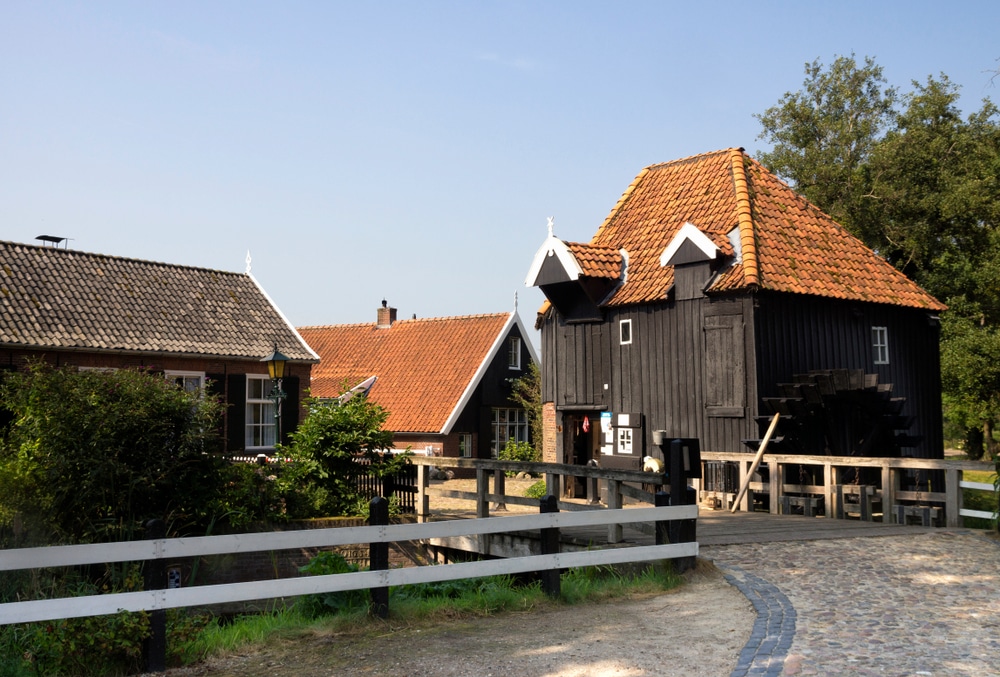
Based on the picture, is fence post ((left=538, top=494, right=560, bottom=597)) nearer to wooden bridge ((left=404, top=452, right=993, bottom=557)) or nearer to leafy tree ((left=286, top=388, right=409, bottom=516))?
wooden bridge ((left=404, top=452, right=993, bottom=557))

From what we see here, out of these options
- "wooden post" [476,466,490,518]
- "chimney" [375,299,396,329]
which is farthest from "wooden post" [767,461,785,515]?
"chimney" [375,299,396,329]

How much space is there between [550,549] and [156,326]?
1747 cm

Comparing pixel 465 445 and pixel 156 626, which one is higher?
pixel 465 445

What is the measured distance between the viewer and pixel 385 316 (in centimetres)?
3872

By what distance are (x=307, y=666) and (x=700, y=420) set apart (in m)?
14.3

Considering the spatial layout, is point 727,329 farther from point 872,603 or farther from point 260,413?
point 260,413

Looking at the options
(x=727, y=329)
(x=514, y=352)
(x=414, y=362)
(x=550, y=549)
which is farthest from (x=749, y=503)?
(x=414, y=362)

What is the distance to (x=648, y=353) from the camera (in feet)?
70.4

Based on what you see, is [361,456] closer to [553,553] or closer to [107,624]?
[553,553]

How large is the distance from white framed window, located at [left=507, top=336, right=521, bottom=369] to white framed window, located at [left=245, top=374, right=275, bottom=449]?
11141mm

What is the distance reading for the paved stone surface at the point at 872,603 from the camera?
679 cm

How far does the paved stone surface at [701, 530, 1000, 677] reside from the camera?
6785 mm

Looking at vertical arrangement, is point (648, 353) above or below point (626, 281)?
below

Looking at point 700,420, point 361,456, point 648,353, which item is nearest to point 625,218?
point 648,353
